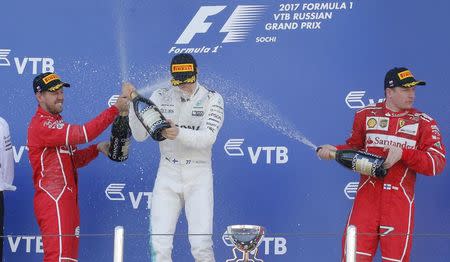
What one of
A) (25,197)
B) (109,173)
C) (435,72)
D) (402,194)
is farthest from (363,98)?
(25,197)

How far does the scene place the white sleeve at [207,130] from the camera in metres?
6.07

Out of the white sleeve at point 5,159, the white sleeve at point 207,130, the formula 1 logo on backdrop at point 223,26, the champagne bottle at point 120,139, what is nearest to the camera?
the white sleeve at point 207,130

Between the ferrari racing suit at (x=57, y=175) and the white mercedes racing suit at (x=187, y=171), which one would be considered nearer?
the white mercedes racing suit at (x=187, y=171)

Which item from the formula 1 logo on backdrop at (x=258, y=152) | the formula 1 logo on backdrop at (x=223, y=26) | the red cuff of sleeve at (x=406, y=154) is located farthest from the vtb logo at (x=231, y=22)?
the red cuff of sleeve at (x=406, y=154)

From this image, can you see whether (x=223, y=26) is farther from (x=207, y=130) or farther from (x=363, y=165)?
(x=363, y=165)

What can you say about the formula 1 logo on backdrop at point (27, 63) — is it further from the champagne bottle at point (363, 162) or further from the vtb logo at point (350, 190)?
the champagne bottle at point (363, 162)

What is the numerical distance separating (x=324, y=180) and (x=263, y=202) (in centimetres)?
36

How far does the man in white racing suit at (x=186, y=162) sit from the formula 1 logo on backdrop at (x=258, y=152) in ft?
2.52

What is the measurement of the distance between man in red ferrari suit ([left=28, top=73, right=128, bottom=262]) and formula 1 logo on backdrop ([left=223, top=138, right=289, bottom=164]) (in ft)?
3.05

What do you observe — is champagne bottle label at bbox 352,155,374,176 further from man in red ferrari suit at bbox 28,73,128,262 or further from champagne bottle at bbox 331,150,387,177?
man in red ferrari suit at bbox 28,73,128,262

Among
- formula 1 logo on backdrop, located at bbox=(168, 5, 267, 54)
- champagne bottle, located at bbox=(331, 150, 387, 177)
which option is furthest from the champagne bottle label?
formula 1 logo on backdrop, located at bbox=(168, 5, 267, 54)

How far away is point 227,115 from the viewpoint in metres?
7.11

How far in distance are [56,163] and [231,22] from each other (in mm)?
1376

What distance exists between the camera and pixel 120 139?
21.3 feet
